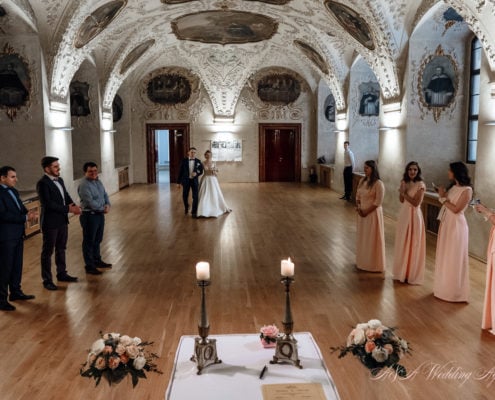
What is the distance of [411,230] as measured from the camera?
7.11 metres

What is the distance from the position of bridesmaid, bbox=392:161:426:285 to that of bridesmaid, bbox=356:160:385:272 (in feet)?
1.52

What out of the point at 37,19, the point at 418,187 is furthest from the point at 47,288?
the point at 37,19

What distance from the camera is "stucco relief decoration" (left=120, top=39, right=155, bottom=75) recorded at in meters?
17.2

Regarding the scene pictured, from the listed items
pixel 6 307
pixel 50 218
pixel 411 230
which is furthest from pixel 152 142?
pixel 411 230

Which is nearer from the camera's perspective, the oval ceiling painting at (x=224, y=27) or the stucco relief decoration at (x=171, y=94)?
the oval ceiling painting at (x=224, y=27)

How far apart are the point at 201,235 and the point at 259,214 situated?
10.3 ft

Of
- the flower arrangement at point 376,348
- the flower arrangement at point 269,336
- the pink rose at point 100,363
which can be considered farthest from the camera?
the flower arrangement at point 269,336

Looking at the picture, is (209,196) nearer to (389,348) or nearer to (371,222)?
(371,222)

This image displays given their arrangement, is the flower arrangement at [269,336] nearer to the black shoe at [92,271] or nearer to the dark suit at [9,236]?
the dark suit at [9,236]

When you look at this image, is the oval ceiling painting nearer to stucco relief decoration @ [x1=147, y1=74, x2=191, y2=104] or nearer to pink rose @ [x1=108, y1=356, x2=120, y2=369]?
stucco relief decoration @ [x1=147, y1=74, x2=191, y2=104]

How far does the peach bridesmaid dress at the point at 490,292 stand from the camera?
209 inches

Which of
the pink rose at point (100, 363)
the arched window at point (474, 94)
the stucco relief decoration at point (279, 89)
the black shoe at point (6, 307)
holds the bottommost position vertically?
the black shoe at point (6, 307)

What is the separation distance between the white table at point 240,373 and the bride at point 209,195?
9.55m

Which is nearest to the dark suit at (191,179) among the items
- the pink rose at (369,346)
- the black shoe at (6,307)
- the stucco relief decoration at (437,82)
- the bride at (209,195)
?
the bride at (209,195)
